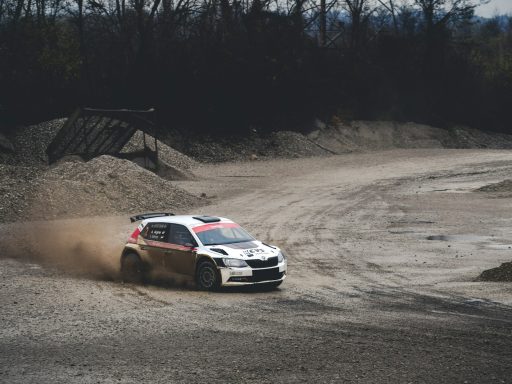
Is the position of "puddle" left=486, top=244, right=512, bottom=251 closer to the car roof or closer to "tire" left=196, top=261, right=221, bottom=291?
the car roof

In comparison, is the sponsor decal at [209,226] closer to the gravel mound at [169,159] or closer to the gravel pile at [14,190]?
the gravel pile at [14,190]

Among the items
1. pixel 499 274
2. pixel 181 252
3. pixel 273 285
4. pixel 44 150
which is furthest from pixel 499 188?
pixel 44 150

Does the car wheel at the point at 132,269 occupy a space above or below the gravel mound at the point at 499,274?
above

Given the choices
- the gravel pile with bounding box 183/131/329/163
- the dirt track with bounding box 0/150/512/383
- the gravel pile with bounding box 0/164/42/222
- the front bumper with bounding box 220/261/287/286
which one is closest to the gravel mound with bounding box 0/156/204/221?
the gravel pile with bounding box 0/164/42/222

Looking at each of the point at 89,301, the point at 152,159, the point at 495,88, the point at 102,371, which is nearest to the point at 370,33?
the point at 495,88

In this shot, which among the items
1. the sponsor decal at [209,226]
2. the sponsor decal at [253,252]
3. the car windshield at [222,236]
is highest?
the sponsor decal at [209,226]

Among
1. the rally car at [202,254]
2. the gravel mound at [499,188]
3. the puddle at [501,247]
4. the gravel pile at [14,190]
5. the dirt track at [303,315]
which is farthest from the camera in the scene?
the gravel mound at [499,188]

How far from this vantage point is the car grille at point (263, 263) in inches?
726

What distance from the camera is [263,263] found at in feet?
60.8

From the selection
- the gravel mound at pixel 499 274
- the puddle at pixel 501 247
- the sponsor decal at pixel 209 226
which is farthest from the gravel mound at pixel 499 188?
the sponsor decal at pixel 209 226

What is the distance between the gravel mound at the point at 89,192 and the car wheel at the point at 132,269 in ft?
48.4

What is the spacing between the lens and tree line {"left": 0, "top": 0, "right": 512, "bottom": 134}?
59.8 m

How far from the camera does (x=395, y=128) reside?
70875 mm

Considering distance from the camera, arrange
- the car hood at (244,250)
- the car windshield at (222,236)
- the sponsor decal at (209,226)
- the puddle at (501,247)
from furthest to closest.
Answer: the puddle at (501,247) < the sponsor decal at (209,226) < the car windshield at (222,236) < the car hood at (244,250)
